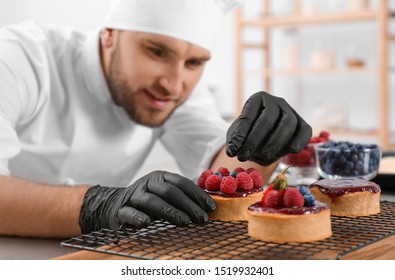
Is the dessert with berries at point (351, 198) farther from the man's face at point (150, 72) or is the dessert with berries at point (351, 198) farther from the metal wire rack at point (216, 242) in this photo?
the man's face at point (150, 72)

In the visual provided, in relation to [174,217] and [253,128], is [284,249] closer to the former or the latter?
[174,217]

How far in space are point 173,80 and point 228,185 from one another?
79 cm

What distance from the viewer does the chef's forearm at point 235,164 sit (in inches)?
81.9

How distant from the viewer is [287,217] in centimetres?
125

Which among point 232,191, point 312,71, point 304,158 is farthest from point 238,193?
point 312,71

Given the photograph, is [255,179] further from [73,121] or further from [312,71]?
[312,71]

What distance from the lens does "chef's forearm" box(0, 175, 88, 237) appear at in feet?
4.66

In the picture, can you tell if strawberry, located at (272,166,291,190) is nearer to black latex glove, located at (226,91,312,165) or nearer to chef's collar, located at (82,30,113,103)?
black latex glove, located at (226,91,312,165)

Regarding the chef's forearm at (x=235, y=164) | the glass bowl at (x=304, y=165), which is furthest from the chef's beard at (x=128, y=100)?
the glass bowl at (x=304, y=165)

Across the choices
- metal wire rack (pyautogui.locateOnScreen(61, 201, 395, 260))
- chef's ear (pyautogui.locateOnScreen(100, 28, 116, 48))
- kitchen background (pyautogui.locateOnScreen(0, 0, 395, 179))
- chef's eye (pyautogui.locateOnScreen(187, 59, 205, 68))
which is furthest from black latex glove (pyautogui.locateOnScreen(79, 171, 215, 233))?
kitchen background (pyautogui.locateOnScreen(0, 0, 395, 179))

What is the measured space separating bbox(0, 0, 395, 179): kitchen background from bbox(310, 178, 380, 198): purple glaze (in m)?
3.02

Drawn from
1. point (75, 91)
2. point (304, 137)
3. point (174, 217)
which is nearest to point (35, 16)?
point (75, 91)

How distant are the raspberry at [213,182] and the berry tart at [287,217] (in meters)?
0.19

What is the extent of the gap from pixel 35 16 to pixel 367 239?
3.14 m
